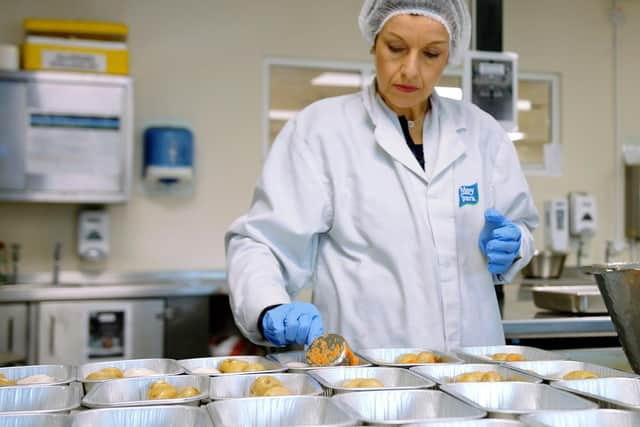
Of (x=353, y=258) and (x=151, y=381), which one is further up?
(x=353, y=258)

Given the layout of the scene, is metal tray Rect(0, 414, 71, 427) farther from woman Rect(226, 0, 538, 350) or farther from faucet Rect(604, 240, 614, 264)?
faucet Rect(604, 240, 614, 264)

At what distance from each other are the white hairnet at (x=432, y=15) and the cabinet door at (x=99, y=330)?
238cm

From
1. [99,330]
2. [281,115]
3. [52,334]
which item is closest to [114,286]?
[99,330]

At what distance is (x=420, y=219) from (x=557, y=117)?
373cm

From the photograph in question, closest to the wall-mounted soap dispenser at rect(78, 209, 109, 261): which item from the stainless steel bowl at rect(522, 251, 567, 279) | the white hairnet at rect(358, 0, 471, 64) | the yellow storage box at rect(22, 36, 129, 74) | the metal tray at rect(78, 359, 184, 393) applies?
the yellow storage box at rect(22, 36, 129, 74)

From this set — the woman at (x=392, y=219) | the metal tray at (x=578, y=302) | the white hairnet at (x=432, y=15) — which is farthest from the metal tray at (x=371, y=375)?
the metal tray at (x=578, y=302)

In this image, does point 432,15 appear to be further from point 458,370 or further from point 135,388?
point 135,388

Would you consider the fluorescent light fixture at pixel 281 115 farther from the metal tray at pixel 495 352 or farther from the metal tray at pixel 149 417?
the metal tray at pixel 149 417

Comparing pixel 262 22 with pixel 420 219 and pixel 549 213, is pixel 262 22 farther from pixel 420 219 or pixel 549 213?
pixel 420 219

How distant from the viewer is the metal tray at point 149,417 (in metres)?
0.96

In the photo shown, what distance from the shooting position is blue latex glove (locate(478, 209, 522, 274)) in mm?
1793

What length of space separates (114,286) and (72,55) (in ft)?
4.14

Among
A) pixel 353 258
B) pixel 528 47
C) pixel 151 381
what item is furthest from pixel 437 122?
pixel 528 47

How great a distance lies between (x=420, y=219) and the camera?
1826 mm
